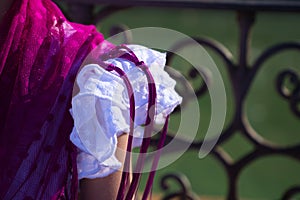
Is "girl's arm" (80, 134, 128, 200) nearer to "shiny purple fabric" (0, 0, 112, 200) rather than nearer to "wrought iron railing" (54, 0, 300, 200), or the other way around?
"shiny purple fabric" (0, 0, 112, 200)

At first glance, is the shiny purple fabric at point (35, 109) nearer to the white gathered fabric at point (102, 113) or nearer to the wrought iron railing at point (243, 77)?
the white gathered fabric at point (102, 113)

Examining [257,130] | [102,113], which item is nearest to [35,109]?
[102,113]

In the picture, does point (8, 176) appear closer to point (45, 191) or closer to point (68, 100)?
point (45, 191)

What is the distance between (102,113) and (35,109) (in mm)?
133

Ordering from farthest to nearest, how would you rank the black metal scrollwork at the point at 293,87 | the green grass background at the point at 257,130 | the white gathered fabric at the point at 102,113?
the green grass background at the point at 257,130, the black metal scrollwork at the point at 293,87, the white gathered fabric at the point at 102,113

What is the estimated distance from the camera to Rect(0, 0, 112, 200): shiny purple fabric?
122 cm

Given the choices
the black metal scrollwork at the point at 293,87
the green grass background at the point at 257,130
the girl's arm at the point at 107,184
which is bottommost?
the green grass background at the point at 257,130

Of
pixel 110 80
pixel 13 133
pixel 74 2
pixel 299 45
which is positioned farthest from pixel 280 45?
pixel 13 133

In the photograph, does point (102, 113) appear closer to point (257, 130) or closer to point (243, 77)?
point (243, 77)

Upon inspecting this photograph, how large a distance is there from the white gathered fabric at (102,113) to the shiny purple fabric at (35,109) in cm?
3

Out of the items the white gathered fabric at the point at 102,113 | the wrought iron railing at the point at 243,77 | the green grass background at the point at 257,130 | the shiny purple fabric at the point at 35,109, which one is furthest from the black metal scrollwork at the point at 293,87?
the shiny purple fabric at the point at 35,109

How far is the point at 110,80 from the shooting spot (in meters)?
1.23

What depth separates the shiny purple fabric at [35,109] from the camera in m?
1.22

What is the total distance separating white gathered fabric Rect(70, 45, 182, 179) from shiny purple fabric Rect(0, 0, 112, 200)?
3 centimetres
